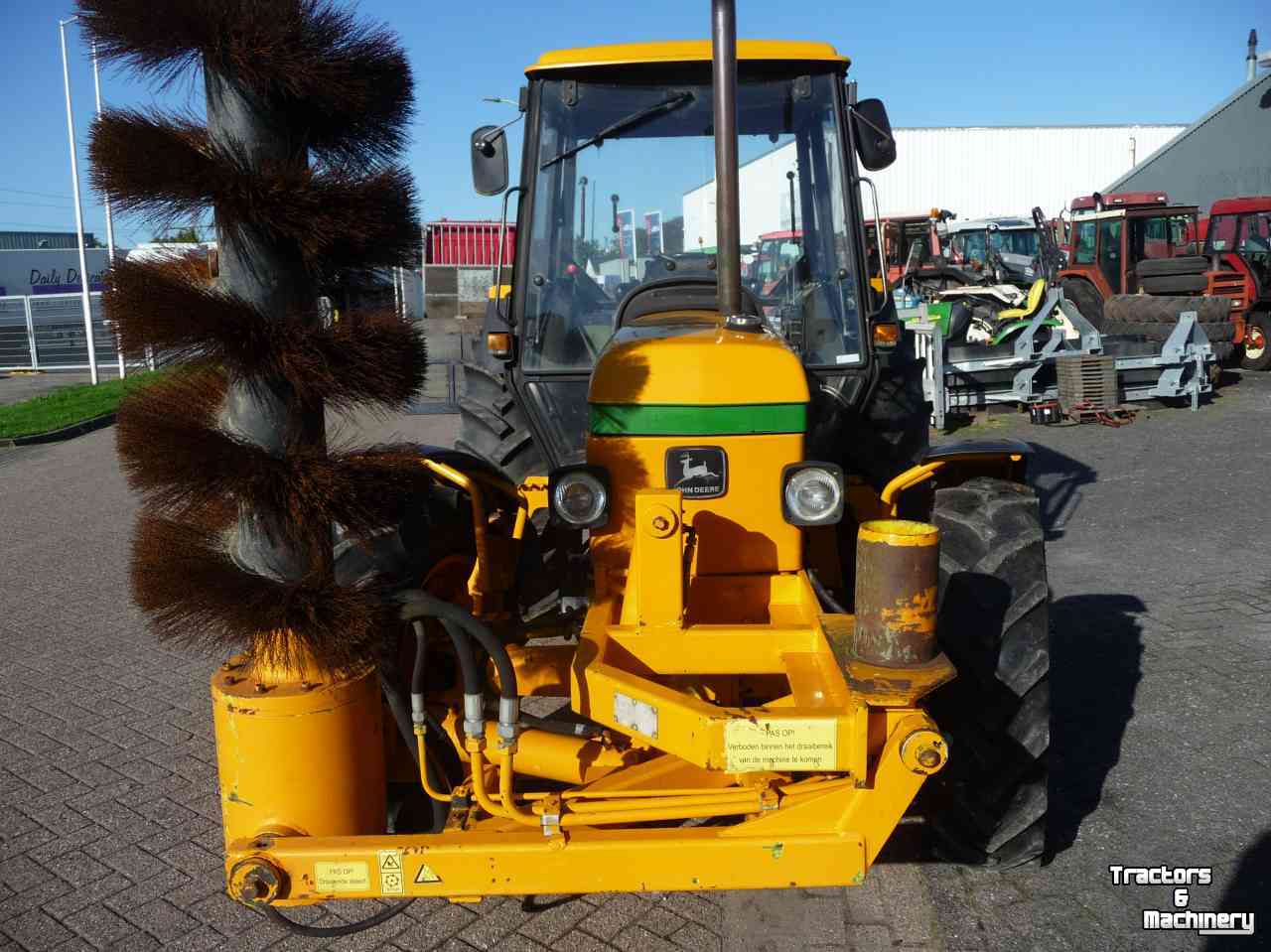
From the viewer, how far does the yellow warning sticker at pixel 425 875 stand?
2.56 meters

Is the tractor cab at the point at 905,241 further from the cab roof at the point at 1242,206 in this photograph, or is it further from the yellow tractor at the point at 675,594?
the yellow tractor at the point at 675,594

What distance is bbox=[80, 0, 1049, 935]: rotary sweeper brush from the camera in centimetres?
253

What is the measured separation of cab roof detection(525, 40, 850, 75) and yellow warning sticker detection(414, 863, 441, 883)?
309 cm

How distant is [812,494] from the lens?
3.25 metres

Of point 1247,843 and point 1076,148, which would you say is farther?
point 1076,148

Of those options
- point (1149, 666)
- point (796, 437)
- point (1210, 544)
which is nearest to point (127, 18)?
point (796, 437)

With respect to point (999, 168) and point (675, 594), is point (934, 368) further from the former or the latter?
point (999, 168)

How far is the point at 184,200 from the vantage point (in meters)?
2.50

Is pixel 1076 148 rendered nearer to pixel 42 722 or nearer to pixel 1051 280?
pixel 1051 280

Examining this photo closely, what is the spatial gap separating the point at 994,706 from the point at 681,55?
2.70m

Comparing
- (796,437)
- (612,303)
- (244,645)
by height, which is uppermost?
(612,303)

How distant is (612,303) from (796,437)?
1.43 meters

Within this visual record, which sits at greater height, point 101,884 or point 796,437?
point 796,437

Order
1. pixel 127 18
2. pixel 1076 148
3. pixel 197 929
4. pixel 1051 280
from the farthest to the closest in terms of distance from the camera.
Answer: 1. pixel 1076 148
2. pixel 1051 280
3. pixel 197 929
4. pixel 127 18
